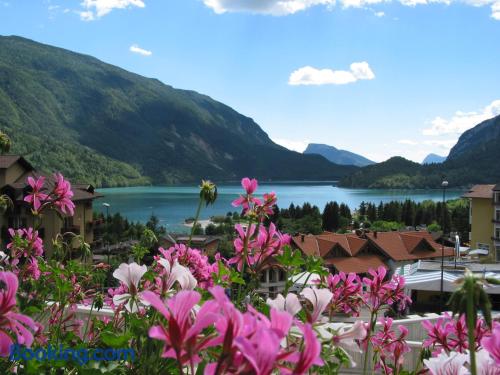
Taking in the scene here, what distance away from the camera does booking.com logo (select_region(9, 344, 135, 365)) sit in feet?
3.76

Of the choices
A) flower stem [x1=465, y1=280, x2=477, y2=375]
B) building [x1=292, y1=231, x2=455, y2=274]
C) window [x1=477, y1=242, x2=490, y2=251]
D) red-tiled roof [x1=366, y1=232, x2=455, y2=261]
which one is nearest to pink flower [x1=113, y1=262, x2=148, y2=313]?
flower stem [x1=465, y1=280, x2=477, y2=375]

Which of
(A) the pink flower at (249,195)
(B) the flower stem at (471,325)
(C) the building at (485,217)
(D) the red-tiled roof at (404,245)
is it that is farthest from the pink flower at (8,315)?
(C) the building at (485,217)

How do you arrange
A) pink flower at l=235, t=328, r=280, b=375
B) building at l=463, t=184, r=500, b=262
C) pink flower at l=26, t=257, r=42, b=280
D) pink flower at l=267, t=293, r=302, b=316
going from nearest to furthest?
pink flower at l=235, t=328, r=280, b=375 < pink flower at l=267, t=293, r=302, b=316 < pink flower at l=26, t=257, r=42, b=280 < building at l=463, t=184, r=500, b=262

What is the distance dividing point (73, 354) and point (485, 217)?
36733mm

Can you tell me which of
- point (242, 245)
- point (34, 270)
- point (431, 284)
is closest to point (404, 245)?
point (431, 284)

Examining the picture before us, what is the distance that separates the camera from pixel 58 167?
13275 centimetres

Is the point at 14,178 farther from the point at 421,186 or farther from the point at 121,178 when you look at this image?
the point at 421,186

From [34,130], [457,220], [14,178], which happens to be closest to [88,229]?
[14,178]

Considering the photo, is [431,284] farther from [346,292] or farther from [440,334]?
[440,334]

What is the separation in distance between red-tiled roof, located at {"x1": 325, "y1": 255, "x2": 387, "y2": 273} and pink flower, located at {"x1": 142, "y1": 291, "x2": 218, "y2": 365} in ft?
95.5

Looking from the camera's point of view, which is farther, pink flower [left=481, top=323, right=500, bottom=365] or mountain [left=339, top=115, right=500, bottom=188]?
mountain [left=339, top=115, right=500, bottom=188]

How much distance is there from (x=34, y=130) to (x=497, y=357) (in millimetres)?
216474

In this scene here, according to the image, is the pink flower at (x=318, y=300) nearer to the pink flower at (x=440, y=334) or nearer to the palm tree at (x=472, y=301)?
the palm tree at (x=472, y=301)

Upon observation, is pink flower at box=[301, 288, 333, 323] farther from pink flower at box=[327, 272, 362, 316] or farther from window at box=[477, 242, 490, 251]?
window at box=[477, 242, 490, 251]
